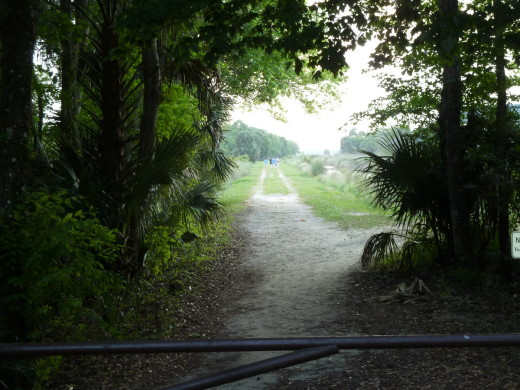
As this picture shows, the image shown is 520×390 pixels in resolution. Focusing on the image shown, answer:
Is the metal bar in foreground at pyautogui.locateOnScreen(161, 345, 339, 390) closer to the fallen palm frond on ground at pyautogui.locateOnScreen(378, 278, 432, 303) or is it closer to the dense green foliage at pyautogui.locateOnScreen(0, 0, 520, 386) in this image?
the dense green foliage at pyautogui.locateOnScreen(0, 0, 520, 386)

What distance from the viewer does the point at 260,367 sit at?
2.06m

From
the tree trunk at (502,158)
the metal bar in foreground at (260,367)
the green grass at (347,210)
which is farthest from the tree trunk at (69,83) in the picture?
the green grass at (347,210)

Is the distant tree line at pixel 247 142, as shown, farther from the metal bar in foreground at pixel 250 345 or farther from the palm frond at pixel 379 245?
the metal bar in foreground at pixel 250 345

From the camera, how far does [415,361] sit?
19.5ft

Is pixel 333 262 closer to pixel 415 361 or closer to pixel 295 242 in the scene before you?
pixel 295 242

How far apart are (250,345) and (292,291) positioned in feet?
26.2

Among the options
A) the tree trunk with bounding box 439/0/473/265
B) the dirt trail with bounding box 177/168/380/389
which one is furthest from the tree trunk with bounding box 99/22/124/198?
the tree trunk with bounding box 439/0/473/265

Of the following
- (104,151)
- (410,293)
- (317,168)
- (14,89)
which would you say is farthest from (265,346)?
(317,168)

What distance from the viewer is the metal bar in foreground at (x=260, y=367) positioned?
2025mm

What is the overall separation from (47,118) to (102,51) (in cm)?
224

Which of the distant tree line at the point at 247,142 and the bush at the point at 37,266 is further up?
the distant tree line at the point at 247,142

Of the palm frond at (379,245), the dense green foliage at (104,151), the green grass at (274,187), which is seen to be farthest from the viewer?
the green grass at (274,187)

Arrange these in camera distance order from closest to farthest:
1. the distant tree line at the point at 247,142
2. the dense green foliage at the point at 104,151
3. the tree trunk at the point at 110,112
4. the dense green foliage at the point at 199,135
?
the dense green foliage at the point at 104,151 → the dense green foliage at the point at 199,135 → the tree trunk at the point at 110,112 → the distant tree line at the point at 247,142

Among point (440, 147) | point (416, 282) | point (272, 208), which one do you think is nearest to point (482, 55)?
point (440, 147)
